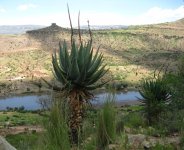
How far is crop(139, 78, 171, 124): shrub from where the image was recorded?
18.3m

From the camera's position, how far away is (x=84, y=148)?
4.66m

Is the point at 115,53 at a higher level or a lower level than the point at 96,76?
lower

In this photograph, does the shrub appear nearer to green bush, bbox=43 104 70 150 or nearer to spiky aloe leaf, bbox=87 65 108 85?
spiky aloe leaf, bbox=87 65 108 85

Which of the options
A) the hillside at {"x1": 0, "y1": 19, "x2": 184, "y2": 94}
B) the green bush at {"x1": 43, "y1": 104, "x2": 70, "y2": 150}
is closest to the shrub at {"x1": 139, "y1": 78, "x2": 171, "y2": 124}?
the green bush at {"x1": 43, "y1": 104, "x2": 70, "y2": 150}

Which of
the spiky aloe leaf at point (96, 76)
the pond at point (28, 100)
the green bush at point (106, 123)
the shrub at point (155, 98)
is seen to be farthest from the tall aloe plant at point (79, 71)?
the pond at point (28, 100)

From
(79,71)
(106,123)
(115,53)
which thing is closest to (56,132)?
(106,123)

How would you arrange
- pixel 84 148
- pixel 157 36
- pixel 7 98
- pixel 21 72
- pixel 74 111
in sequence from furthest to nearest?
pixel 157 36 < pixel 21 72 < pixel 7 98 < pixel 74 111 < pixel 84 148

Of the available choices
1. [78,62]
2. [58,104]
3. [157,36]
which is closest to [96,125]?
[58,104]

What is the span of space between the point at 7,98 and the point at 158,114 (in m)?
78.7

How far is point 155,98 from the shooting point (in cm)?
1934

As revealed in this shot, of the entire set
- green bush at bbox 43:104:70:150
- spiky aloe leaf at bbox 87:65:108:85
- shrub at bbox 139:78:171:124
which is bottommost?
shrub at bbox 139:78:171:124

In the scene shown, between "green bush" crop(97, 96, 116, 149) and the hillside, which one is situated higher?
"green bush" crop(97, 96, 116, 149)

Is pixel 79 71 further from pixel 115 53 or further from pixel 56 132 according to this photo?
pixel 115 53

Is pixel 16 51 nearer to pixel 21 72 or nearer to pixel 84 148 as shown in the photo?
pixel 21 72
